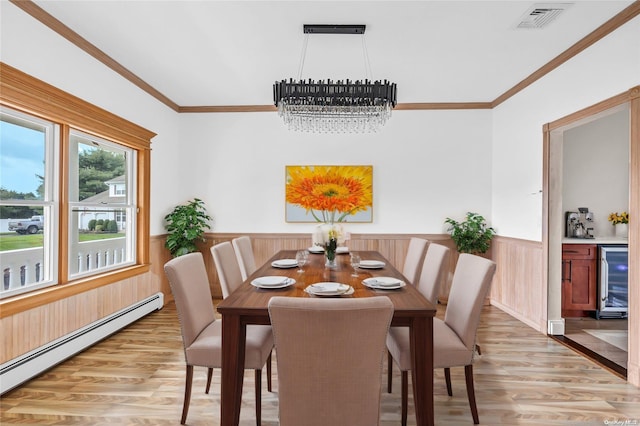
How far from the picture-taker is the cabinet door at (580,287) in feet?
12.1

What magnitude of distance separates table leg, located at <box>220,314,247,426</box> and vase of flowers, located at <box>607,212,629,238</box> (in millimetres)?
4640

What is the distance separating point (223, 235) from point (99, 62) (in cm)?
245

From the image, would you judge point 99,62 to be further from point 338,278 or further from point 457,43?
point 457,43

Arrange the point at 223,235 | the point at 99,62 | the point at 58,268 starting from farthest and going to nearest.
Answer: the point at 223,235, the point at 99,62, the point at 58,268

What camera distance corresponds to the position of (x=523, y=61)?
3334 millimetres

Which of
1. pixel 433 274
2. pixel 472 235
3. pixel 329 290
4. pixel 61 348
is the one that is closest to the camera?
pixel 329 290

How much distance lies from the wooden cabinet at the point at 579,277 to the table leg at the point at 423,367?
289cm

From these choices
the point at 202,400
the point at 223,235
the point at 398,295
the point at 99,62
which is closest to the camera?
the point at 398,295

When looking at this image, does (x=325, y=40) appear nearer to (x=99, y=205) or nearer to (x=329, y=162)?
(x=329, y=162)

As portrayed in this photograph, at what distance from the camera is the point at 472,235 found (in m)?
4.32

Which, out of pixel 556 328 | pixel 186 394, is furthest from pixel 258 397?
pixel 556 328

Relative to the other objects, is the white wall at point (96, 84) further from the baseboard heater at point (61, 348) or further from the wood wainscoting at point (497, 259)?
the baseboard heater at point (61, 348)

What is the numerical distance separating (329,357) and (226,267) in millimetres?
1446

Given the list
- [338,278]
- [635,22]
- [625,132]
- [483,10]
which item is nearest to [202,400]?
[338,278]
